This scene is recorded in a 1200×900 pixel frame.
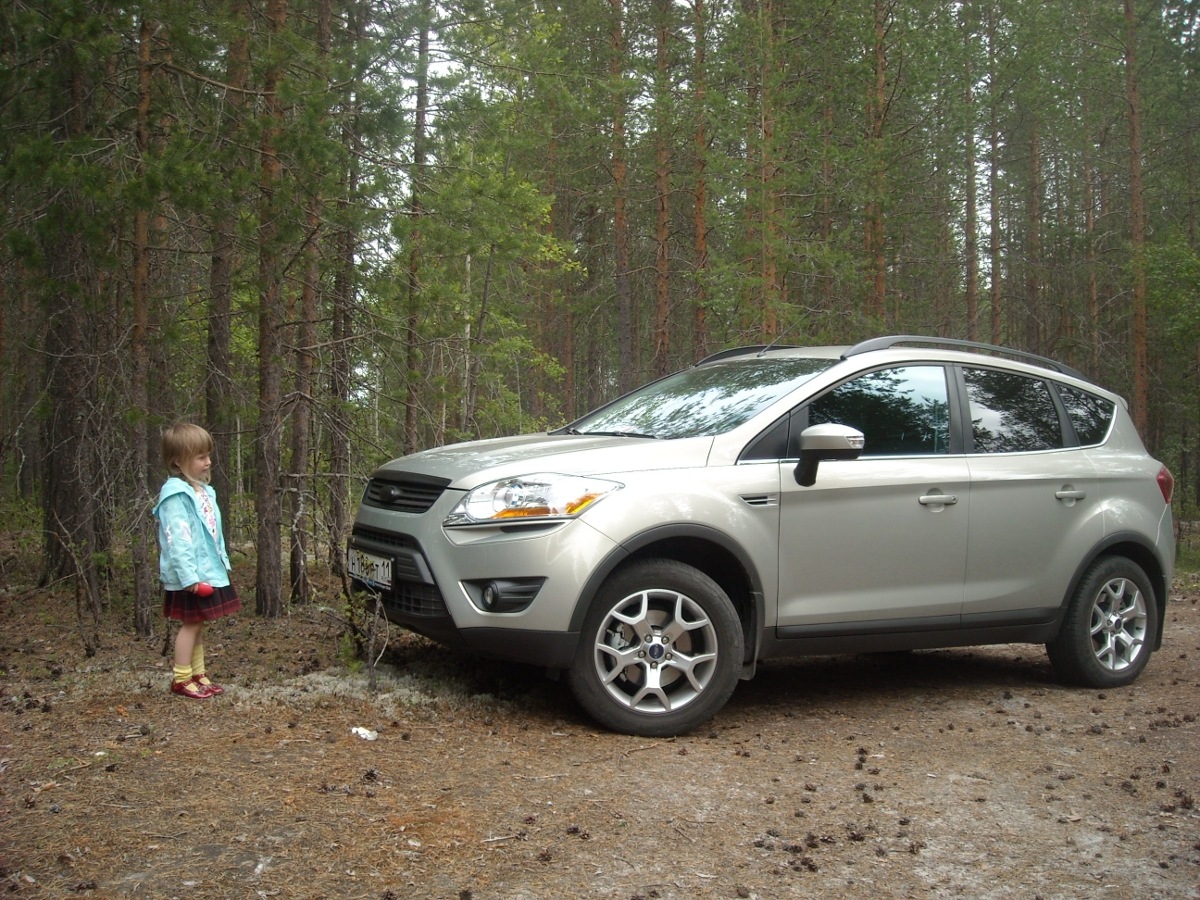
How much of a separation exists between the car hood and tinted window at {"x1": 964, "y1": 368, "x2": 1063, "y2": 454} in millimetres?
1867

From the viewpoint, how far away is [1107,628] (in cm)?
643

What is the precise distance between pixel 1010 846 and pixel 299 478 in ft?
21.6

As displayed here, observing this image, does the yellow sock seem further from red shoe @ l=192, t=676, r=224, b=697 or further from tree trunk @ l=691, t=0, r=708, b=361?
tree trunk @ l=691, t=0, r=708, b=361

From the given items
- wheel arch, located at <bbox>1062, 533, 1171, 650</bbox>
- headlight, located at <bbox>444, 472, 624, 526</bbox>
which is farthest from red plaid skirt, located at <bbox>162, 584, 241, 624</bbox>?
wheel arch, located at <bbox>1062, 533, 1171, 650</bbox>

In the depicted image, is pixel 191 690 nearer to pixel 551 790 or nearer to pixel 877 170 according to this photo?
pixel 551 790

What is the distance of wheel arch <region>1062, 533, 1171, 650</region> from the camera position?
20.5ft

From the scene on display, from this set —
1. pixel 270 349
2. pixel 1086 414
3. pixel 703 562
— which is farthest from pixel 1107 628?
pixel 270 349

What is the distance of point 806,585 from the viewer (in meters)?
5.33

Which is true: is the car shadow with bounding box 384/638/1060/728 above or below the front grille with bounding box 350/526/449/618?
below

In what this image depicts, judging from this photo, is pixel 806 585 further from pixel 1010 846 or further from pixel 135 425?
pixel 135 425

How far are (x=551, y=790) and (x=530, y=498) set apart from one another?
1325 millimetres

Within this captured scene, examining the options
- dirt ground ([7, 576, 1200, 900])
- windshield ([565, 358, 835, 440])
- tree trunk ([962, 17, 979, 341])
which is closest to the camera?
dirt ground ([7, 576, 1200, 900])

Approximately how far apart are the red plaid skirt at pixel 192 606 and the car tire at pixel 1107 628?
4.70 metres

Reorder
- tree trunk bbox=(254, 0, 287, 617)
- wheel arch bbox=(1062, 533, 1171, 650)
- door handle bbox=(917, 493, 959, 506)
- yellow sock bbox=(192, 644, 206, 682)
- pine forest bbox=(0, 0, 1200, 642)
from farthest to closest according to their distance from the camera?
tree trunk bbox=(254, 0, 287, 617) < pine forest bbox=(0, 0, 1200, 642) < wheel arch bbox=(1062, 533, 1171, 650) < door handle bbox=(917, 493, 959, 506) < yellow sock bbox=(192, 644, 206, 682)
